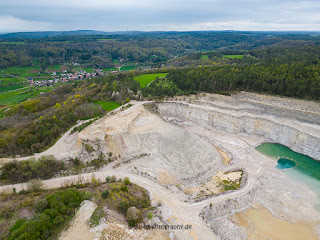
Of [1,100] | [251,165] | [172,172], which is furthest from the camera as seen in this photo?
[1,100]

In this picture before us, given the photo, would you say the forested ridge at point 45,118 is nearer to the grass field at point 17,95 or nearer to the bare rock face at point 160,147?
the bare rock face at point 160,147

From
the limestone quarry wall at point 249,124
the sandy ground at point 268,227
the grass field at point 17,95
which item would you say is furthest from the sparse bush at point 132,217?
the grass field at point 17,95

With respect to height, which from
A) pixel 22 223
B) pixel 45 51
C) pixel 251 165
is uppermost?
pixel 45 51

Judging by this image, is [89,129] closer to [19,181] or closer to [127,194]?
[19,181]

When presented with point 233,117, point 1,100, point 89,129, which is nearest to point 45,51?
point 1,100

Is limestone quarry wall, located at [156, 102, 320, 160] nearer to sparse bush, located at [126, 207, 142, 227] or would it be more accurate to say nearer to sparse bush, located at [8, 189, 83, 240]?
sparse bush, located at [126, 207, 142, 227]

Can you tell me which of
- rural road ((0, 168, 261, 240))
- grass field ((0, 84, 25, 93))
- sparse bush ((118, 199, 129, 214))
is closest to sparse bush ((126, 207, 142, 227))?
sparse bush ((118, 199, 129, 214))
